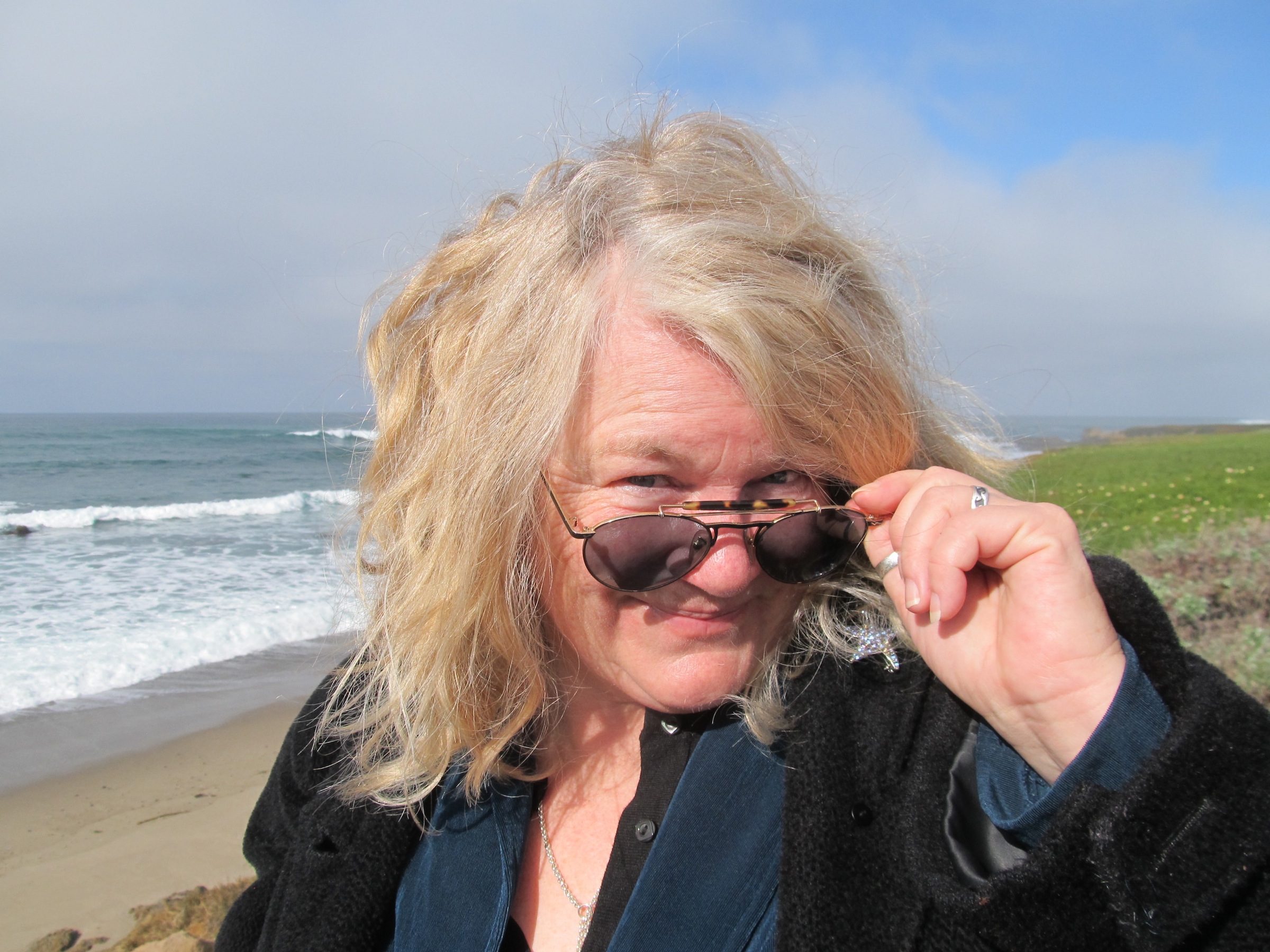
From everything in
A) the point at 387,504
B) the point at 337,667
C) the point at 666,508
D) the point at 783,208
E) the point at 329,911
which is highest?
the point at 783,208

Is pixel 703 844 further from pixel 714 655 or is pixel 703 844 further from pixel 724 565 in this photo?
pixel 724 565

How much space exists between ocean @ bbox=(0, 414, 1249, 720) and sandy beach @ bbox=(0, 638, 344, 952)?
1.23 feet

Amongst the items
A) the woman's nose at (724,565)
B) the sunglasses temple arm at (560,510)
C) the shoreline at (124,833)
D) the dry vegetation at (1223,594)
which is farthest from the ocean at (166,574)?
the dry vegetation at (1223,594)

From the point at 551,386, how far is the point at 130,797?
556 cm

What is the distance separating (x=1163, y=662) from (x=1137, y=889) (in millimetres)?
361

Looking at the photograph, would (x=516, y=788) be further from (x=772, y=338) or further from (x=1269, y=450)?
(x=1269, y=450)

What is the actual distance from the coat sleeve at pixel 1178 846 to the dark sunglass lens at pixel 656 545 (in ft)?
2.70

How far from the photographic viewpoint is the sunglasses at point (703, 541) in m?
1.69

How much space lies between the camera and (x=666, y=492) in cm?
174

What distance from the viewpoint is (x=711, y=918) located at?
5.15 ft

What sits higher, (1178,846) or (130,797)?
(1178,846)

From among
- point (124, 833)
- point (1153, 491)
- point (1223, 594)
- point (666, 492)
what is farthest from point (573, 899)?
point (1153, 491)

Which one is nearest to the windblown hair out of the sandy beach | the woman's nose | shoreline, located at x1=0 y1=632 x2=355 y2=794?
the woman's nose

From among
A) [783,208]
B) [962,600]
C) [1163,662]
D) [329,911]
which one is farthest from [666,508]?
[329,911]
